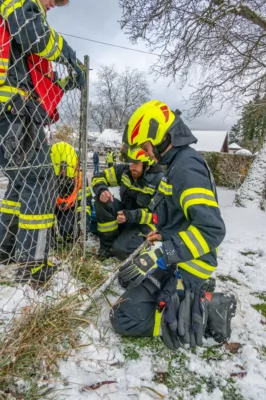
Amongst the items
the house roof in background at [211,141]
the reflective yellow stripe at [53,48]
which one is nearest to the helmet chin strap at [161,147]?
the reflective yellow stripe at [53,48]

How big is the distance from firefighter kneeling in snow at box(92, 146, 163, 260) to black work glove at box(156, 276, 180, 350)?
1.12 meters

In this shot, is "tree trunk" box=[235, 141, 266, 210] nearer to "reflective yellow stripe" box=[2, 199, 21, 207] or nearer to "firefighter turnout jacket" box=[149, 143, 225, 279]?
"firefighter turnout jacket" box=[149, 143, 225, 279]

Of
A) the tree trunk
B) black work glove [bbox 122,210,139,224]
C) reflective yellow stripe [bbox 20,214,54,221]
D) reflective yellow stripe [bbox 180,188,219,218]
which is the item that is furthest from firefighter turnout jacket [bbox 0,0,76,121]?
the tree trunk

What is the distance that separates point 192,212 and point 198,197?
9 cm

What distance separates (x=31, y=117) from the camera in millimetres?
1817

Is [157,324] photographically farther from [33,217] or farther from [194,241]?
[33,217]

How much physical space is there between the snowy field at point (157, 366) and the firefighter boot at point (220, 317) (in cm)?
6

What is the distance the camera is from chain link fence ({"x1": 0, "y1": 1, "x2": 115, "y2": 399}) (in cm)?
142

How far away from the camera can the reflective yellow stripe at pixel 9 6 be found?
5.12ft

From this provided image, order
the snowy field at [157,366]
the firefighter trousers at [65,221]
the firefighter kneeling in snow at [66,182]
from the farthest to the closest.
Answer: the firefighter trousers at [65,221] < the firefighter kneeling in snow at [66,182] < the snowy field at [157,366]

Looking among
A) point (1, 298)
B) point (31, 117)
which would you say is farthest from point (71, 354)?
point (31, 117)

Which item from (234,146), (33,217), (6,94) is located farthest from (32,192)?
(234,146)

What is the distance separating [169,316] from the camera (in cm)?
174

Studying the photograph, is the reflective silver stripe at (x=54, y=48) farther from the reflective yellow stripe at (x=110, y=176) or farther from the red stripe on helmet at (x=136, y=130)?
the reflective yellow stripe at (x=110, y=176)
